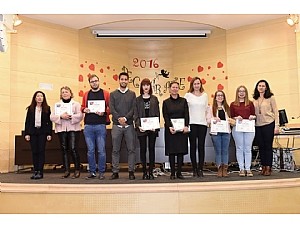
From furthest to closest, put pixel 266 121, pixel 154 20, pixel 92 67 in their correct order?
pixel 92 67 < pixel 154 20 < pixel 266 121

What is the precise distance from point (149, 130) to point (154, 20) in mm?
4167

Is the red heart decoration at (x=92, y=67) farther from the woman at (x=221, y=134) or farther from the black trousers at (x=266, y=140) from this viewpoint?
the black trousers at (x=266, y=140)

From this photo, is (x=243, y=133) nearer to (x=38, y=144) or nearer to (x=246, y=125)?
(x=246, y=125)

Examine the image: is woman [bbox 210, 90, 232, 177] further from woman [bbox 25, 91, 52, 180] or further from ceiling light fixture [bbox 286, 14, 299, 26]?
ceiling light fixture [bbox 286, 14, 299, 26]

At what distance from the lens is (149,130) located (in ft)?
16.0

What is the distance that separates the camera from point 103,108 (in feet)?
16.3

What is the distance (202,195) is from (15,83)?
5047 millimetres

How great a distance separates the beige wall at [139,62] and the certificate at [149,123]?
3731mm

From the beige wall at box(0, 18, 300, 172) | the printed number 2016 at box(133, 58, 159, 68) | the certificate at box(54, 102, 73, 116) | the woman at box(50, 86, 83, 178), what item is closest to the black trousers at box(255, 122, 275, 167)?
the woman at box(50, 86, 83, 178)

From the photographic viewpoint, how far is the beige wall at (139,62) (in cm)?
777

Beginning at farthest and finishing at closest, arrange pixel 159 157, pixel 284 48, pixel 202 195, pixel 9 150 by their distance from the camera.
Answer: 1. pixel 284 48
2. pixel 9 150
3. pixel 159 157
4. pixel 202 195

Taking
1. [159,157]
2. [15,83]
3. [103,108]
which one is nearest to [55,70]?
[15,83]

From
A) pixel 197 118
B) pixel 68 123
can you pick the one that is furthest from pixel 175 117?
pixel 68 123
